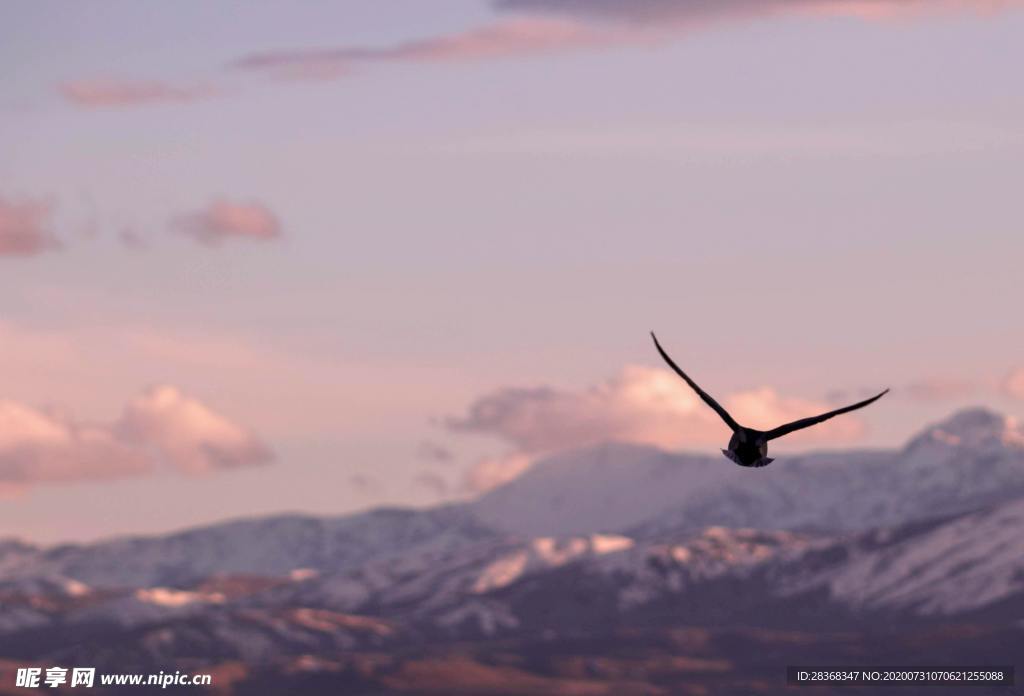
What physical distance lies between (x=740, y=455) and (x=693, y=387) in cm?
304

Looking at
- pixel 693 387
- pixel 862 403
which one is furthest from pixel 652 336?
pixel 862 403

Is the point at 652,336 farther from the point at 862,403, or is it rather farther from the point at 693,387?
the point at 862,403

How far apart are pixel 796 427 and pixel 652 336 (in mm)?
4995

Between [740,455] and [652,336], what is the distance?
14.5ft

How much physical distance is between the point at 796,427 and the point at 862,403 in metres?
3.04

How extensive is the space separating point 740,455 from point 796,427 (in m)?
1.85

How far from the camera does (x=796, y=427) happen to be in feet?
207

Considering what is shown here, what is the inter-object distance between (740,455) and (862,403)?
469 cm

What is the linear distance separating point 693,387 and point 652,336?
209cm

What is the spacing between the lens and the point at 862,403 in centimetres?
6519

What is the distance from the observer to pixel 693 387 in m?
65.0

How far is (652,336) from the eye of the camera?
64.3 m
